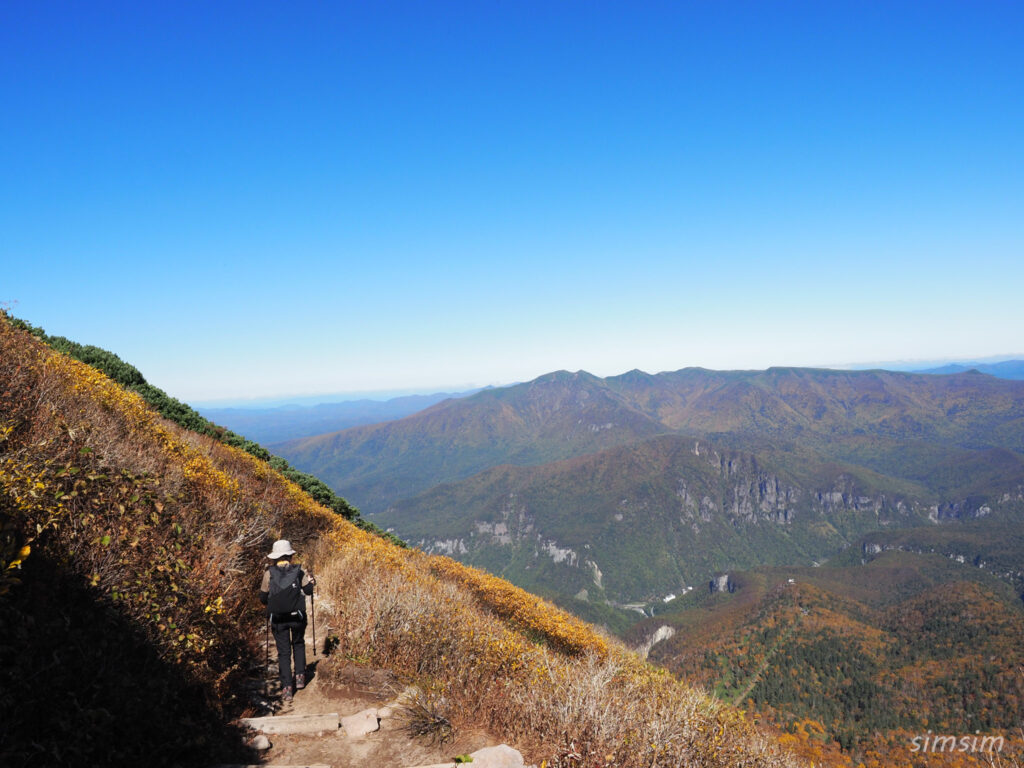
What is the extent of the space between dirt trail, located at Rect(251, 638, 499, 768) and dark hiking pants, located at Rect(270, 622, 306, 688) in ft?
1.12

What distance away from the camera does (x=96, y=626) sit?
5.38 metres

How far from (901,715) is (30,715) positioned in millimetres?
141409

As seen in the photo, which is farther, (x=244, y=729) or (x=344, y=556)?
(x=344, y=556)

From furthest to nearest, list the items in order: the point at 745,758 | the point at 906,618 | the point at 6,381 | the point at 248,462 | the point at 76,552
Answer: the point at 906,618, the point at 248,462, the point at 6,381, the point at 745,758, the point at 76,552

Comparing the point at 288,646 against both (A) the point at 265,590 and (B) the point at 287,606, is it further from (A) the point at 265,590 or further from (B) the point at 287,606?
(A) the point at 265,590

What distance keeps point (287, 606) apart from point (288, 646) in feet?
1.85

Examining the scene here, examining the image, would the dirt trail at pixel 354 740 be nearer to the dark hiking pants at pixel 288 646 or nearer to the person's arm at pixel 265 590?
the dark hiking pants at pixel 288 646

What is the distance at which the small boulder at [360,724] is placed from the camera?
6.33 meters

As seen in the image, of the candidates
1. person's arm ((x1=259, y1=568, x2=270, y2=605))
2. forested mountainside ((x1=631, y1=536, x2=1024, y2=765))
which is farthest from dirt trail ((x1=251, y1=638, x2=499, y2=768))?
forested mountainside ((x1=631, y1=536, x2=1024, y2=765))

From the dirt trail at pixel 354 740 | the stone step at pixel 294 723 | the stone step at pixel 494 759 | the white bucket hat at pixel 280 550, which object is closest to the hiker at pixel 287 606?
the white bucket hat at pixel 280 550

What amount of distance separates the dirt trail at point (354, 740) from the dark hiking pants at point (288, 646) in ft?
1.12

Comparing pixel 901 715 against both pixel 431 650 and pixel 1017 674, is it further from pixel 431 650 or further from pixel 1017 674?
pixel 431 650

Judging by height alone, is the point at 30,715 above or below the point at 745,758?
above

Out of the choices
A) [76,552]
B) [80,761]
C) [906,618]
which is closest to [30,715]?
[80,761]
